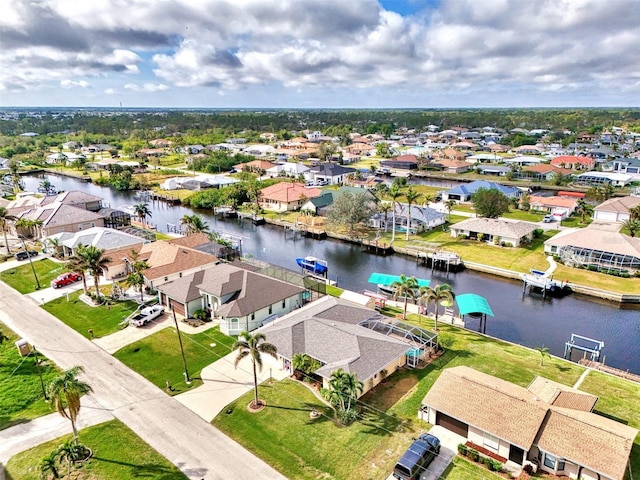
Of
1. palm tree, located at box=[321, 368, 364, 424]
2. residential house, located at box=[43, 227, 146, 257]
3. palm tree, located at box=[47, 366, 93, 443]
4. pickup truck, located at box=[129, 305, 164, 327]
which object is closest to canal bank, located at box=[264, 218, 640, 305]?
residential house, located at box=[43, 227, 146, 257]

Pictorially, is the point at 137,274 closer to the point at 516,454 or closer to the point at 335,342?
the point at 335,342

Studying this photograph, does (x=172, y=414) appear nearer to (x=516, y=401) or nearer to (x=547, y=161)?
(x=516, y=401)

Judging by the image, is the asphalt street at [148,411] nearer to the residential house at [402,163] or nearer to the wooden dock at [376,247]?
the wooden dock at [376,247]

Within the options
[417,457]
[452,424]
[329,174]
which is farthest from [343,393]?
[329,174]

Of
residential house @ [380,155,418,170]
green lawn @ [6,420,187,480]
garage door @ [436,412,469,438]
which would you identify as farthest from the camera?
residential house @ [380,155,418,170]

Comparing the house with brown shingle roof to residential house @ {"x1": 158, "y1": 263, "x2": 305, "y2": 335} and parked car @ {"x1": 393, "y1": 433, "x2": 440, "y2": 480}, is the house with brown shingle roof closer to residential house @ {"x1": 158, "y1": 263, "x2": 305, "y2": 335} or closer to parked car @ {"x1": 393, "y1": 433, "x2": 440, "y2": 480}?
parked car @ {"x1": 393, "y1": 433, "x2": 440, "y2": 480}

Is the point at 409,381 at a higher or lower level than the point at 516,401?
lower

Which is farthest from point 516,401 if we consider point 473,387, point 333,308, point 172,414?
point 172,414
